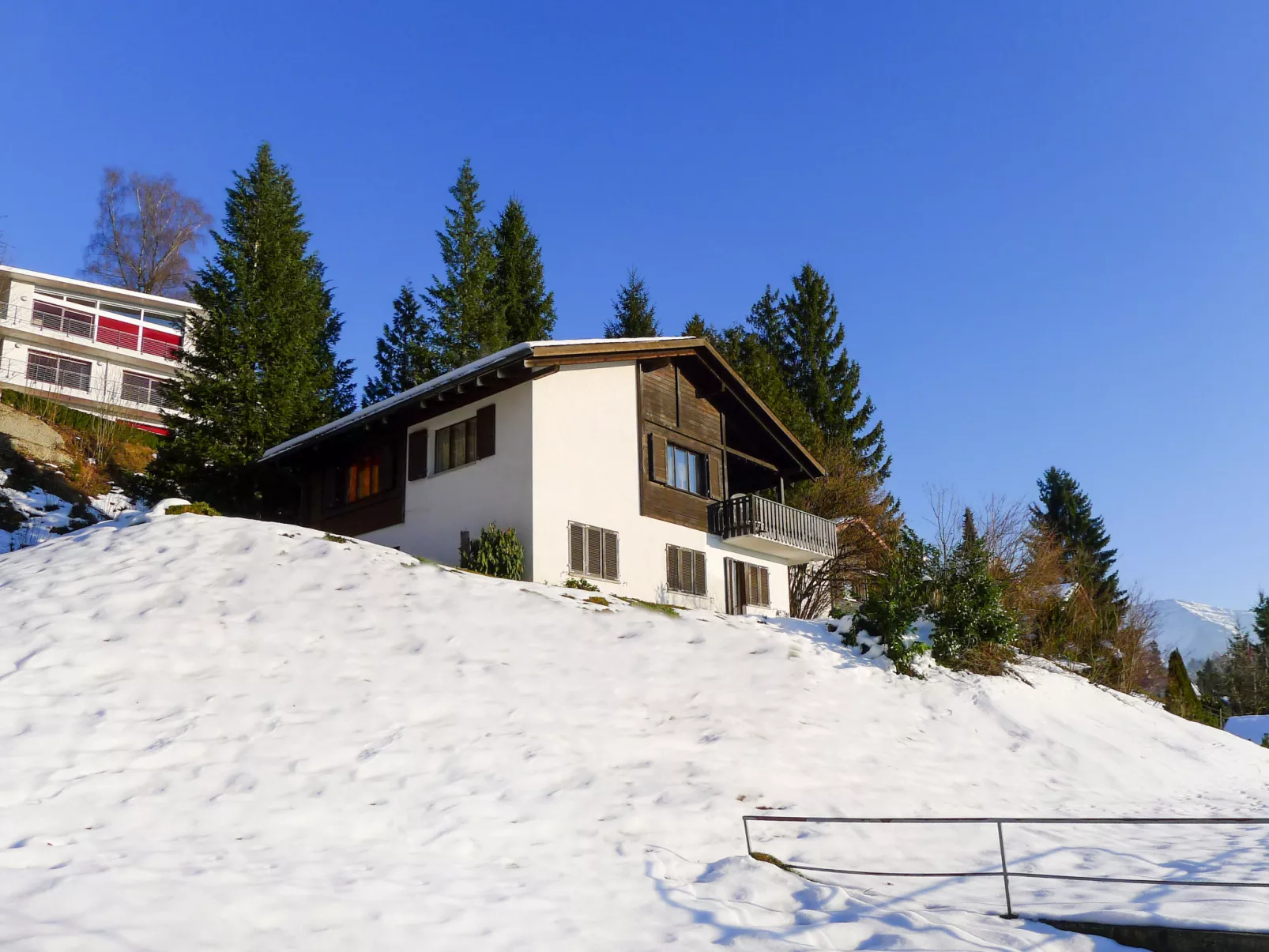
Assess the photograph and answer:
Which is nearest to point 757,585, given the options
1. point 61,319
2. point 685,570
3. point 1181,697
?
point 685,570

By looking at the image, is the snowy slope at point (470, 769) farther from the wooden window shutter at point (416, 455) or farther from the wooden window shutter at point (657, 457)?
the wooden window shutter at point (416, 455)

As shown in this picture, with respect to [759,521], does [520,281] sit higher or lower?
higher

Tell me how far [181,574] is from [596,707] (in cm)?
698

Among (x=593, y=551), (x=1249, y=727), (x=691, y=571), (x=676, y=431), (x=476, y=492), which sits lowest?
(x=1249, y=727)

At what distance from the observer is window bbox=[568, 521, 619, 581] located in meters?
22.2

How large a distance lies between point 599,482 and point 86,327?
40731 mm

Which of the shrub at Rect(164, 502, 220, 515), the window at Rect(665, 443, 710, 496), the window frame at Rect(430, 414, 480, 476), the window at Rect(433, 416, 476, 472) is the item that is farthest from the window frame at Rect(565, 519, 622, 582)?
the shrub at Rect(164, 502, 220, 515)

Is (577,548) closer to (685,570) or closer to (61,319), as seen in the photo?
(685,570)

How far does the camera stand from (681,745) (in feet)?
44.2

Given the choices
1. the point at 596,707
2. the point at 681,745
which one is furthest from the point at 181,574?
the point at 681,745

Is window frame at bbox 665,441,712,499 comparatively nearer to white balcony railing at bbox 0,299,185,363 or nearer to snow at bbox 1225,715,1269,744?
snow at bbox 1225,715,1269,744

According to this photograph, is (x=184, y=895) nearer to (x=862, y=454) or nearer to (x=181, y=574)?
(x=181, y=574)

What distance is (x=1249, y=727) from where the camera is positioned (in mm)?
38750

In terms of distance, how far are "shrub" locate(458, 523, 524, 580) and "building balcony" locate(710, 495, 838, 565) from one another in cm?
795
